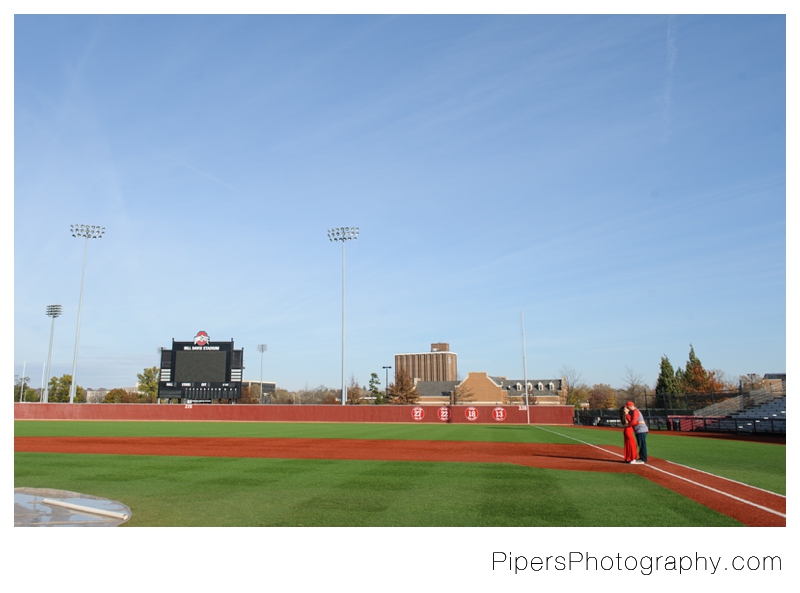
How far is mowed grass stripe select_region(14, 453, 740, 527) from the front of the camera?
8.33 m

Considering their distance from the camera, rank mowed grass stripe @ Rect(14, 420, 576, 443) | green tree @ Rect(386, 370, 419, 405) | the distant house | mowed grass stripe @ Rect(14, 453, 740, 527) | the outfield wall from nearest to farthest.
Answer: mowed grass stripe @ Rect(14, 453, 740, 527), mowed grass stripe @ Rect(14, 420, 576, 443), the outfield wall, green tree @ Rect(386, 370, 419, 405), the distant house

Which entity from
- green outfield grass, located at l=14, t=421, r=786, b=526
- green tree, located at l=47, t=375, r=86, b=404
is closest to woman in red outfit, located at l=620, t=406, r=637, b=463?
green outfield grass, located at l=14, t=421, r=786, b=526

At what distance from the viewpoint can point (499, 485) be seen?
1157cm

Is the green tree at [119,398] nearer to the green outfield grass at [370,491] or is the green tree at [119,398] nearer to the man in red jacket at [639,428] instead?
the green outfield grass at [370,491]

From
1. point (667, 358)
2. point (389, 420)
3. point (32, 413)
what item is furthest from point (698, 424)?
point (32, 413)

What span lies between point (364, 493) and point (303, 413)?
4380 centimetres

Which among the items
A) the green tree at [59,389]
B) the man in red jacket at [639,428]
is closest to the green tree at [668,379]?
the man in red jacket at [639,428]

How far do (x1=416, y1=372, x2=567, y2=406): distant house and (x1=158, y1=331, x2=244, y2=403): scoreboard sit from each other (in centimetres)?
4954

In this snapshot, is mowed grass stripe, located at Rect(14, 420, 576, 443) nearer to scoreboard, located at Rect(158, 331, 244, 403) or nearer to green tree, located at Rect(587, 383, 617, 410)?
scoreboard, located at Rect(158, 331, 244, 403)

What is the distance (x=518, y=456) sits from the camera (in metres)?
17.8

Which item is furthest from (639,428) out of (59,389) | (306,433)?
(59,389)

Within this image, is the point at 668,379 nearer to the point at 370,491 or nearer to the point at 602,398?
the point at 602,398

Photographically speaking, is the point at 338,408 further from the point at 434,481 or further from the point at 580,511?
the point at 580,511
